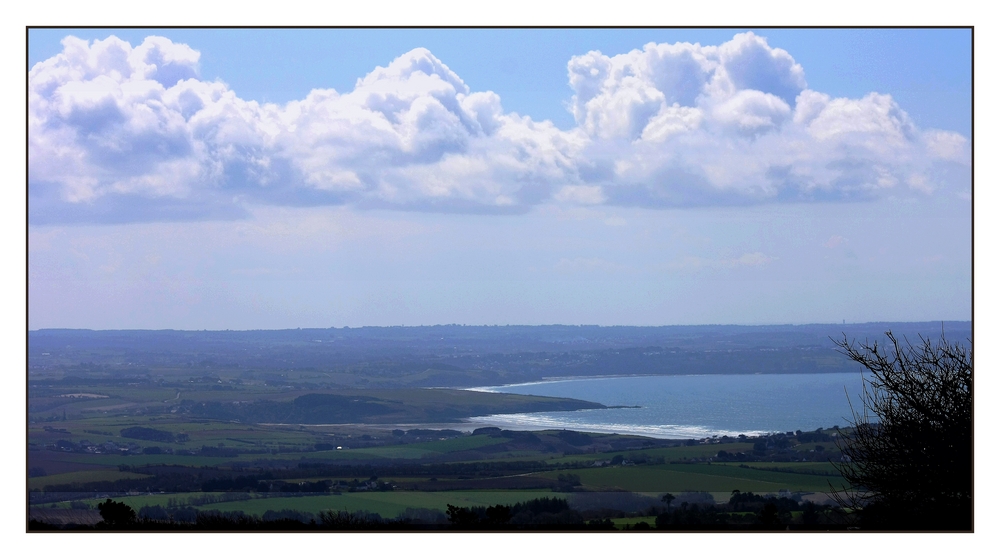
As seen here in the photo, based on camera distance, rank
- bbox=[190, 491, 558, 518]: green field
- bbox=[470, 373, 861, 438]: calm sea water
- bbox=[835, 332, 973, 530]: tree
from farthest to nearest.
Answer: bbox=[470, 373, 861, 438]: calm sea water < bbox=[190, 491, 558, 518]: green field < bbox=[835, 332, 973, 530]: tree

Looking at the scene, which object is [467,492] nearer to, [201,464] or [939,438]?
[201,464]

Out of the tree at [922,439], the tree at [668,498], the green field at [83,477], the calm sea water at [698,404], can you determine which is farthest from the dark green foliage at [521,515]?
the green field at [83,477]

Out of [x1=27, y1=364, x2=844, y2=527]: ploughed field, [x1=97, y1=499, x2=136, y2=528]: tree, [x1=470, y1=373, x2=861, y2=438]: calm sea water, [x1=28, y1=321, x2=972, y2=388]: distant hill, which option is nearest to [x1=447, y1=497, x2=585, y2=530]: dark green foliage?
[x1=27, y1=364, x2=844, y2=527]: ploughed field

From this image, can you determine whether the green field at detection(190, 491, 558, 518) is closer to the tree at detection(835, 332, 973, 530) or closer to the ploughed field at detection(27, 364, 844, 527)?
the ploughed field at detection(27, 364, 844, 527)

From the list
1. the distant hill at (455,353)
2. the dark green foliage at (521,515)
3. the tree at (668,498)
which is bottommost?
the tree at (668,498)

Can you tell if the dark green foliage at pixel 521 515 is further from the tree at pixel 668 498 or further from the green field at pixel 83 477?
the green field at pixel 83 477
